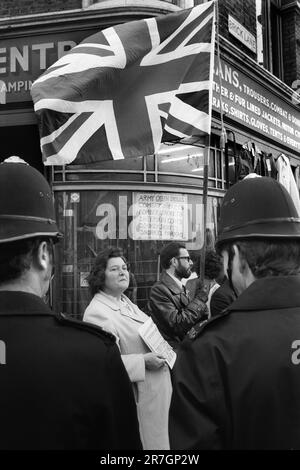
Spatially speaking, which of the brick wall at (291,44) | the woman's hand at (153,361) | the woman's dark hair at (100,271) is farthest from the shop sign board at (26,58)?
the brick wall at (291,44)

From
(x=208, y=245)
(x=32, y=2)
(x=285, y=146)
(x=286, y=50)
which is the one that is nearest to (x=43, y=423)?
(x=208, y=245)

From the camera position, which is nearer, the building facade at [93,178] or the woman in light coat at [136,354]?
the woman in light coat at [136,354]

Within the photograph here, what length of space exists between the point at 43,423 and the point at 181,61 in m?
3.34

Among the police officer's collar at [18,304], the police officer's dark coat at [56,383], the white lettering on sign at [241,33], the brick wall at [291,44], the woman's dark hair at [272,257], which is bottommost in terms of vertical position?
the police officer's dark coat at [56,383]

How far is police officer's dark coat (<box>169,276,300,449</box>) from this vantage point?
4.89 feet

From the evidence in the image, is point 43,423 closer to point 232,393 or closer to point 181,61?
point 232,393

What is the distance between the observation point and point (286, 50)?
10.7 metres

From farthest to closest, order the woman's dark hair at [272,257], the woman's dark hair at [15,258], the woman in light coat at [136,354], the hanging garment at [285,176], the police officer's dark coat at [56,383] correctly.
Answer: the hanging garment at [285,176], the woman in light coat at [136,354], the woman's dark hair at [272,257], the woman's dark hair at [15,258], the police officer's dark coat at [56,383]

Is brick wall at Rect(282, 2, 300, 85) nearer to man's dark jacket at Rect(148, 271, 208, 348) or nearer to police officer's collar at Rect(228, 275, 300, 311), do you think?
man's dark jacket at Rect(148, 271, 208, 348)

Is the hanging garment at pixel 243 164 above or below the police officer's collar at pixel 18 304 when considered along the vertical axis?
above

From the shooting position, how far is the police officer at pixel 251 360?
1.49 meters

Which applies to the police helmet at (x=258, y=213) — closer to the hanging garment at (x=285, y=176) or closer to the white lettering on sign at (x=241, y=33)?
the hanging garment at (x=285, y=176)

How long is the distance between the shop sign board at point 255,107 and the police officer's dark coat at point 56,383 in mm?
5515

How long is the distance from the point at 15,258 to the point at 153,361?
1879 millimetres
